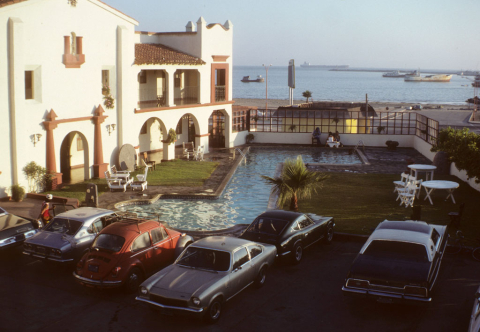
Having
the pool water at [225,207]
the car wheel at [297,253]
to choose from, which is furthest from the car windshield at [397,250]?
the pool water at [225,207]

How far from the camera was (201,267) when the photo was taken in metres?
11.1

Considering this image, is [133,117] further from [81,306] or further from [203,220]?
Result: [81,306]

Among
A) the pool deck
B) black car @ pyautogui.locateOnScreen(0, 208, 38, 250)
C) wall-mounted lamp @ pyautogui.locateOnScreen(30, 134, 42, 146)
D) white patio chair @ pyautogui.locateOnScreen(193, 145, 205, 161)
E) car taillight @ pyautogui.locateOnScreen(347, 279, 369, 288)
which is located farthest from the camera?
white patio chair @ pyautogui.locateOnScreen(193, 145, 205, 161)

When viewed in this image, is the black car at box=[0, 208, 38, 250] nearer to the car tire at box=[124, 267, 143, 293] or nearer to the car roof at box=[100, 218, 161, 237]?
the car roof at box=[100, 218, 161, 237]

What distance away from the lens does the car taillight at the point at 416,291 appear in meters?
10.4

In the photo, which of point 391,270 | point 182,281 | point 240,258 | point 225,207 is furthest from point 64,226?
point 391,270

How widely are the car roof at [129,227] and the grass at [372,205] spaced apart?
21.5ft

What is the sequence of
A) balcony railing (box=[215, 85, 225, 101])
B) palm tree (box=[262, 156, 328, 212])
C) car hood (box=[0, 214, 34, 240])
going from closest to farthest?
1. car hood (box=[0, 214, 34, 240])
2. palm tree (box=[262, 156, 328, 212])
3. balcony railing (box=[215, 85, 225, 101])

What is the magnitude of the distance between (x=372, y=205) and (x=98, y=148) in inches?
515

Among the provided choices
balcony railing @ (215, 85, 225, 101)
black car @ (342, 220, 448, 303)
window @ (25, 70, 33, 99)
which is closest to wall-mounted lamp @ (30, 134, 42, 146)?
window @ (25, 70, 33, 99)

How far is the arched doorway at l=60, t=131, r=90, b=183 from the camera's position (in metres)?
25.3

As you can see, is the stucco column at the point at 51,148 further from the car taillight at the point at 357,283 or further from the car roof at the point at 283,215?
the car taillight at the point at 357,283

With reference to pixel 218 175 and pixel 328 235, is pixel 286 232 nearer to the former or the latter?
pixel 328 235

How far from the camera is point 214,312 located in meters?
10.4
